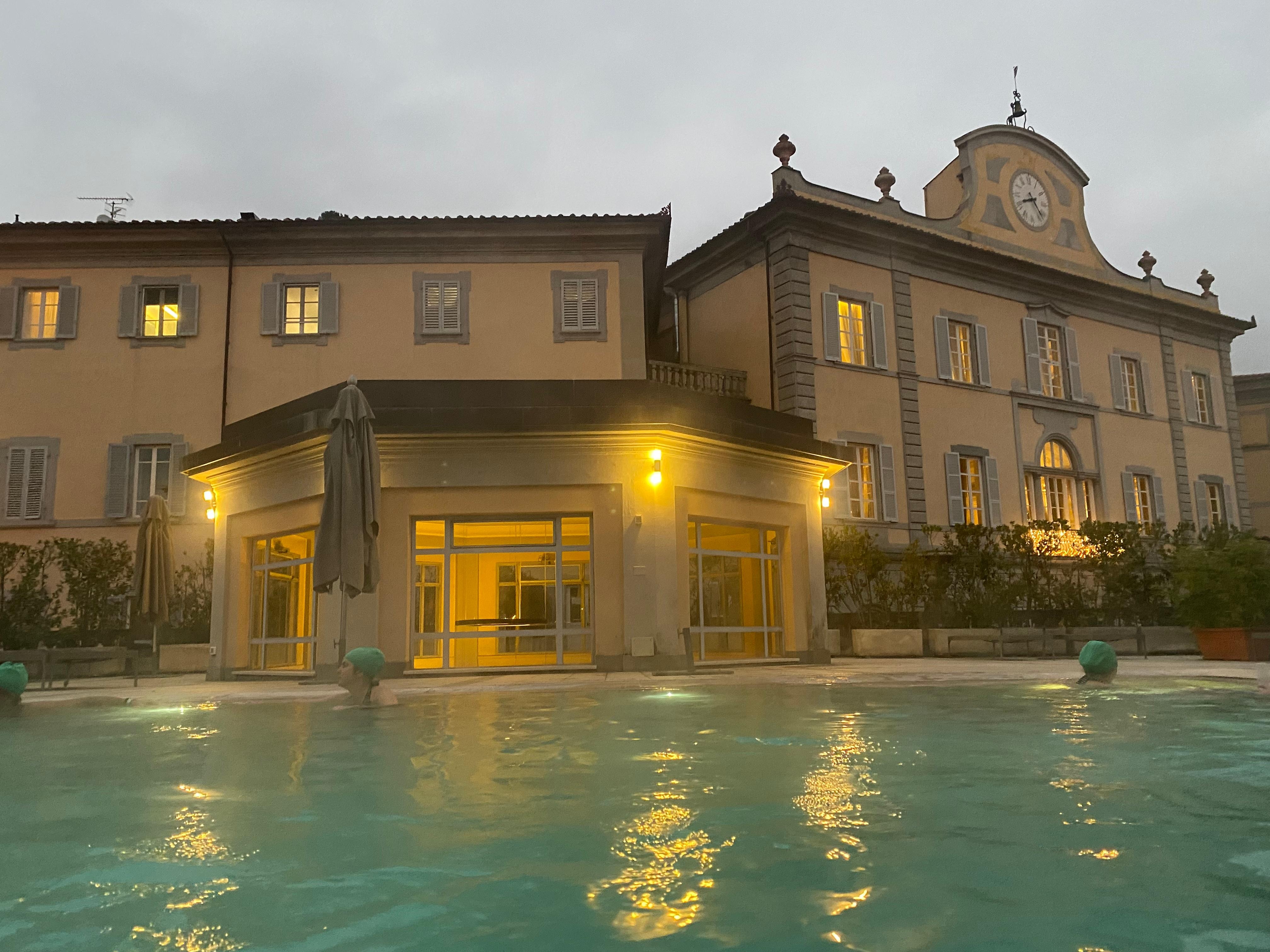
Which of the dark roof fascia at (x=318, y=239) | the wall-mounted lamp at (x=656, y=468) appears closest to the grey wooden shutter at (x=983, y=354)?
the dark roof fascia at (x=318, y=239)

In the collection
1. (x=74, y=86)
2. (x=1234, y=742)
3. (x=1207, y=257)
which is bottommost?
(x=1234, y=742)

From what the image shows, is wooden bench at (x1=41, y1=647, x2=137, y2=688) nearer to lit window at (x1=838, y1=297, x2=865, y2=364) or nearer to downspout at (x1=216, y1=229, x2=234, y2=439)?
downspout at (x1=216, y1=229, x2=234, y2=439)

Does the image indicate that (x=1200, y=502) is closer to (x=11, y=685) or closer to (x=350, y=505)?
(x=350, y=505)

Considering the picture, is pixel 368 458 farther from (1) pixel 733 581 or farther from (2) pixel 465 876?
(2) pixel 465 876

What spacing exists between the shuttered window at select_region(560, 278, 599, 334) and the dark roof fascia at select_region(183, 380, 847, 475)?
6.75 metres

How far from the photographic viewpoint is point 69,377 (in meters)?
20.7

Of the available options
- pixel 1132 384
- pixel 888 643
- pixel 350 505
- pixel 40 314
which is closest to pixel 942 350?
pixel 1132 384

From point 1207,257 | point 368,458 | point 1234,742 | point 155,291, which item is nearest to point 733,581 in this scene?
point 368,458

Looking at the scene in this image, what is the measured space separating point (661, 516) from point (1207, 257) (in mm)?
162522

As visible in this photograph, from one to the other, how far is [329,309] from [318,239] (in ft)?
5.14

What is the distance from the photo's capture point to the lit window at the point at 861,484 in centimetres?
2162

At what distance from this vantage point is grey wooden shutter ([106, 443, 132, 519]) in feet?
65.8

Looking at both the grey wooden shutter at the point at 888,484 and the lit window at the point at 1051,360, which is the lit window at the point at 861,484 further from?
the lit window at the point at 1051,360

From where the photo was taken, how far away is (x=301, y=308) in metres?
21.0
